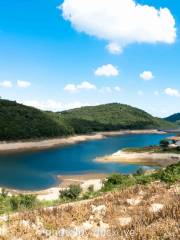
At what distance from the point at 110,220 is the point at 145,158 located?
92770mm

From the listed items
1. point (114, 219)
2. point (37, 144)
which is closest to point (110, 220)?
point (114, 219)

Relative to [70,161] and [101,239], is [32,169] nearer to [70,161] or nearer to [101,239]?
[70,161]

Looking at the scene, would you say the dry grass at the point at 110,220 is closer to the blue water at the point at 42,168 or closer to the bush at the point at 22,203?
the bush at the point at 22,203

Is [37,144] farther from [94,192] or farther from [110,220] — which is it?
[110,220]

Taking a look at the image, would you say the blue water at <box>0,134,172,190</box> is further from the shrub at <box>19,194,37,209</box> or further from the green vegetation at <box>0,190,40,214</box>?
the green vegetation at <box>0,190,40,214</box>

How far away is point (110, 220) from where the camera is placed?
10172mm

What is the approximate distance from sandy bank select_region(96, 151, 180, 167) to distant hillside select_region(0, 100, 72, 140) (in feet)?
177

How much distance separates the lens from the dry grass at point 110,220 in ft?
26.8

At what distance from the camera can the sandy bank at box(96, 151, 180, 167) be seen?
95625mm

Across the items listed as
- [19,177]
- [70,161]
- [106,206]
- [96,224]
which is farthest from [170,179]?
[70,161]

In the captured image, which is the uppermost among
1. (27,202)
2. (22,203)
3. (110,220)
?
(110,220)

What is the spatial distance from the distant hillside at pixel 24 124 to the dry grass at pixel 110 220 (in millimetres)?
129682

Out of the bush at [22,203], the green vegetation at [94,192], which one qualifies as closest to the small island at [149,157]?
the green vegetation at [94,192]

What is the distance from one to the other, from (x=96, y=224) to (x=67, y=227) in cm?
85
